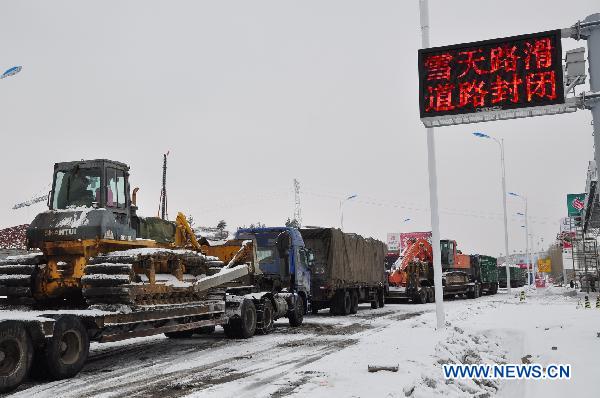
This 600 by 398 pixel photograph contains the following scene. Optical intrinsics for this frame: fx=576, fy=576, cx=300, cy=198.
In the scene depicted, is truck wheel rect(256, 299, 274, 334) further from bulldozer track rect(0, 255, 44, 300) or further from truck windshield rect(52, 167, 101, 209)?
bulldozer track rect(0, 255, 44, 300)

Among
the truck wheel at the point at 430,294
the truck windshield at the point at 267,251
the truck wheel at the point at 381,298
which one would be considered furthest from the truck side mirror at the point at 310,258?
the truck wheel at the point at 430,294

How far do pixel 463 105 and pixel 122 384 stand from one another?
30.6 feet

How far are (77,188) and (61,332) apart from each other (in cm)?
317

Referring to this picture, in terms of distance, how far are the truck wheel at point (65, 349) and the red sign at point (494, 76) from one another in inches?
346

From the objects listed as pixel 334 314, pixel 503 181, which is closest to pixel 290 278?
pixel 334 314

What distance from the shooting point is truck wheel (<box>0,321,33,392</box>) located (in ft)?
27.1

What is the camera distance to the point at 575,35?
1366 cm

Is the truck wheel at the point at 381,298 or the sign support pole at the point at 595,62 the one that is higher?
the sign support pole at the point at 595,62

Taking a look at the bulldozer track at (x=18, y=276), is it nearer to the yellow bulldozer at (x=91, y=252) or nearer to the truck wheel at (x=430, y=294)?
the yellow bulldozer at (x=91, y=252)

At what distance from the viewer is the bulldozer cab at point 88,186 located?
11070 millimetres

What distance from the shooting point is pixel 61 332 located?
9086 mm

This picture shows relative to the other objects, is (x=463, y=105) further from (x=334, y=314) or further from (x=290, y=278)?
(x=334, y=314)

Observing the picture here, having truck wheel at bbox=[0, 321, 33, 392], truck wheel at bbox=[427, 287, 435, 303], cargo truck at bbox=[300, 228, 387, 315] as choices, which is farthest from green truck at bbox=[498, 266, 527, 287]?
truck wheel at bbox=[0, 321, 33, 392]

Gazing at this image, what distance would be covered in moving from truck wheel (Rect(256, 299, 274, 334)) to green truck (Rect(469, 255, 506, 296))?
27053mm
